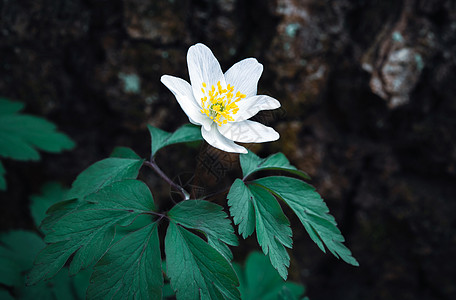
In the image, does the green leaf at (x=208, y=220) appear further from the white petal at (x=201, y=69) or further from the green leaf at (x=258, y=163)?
the white petal at (x=201, y=69)

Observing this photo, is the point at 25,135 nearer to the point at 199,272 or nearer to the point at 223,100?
the point at 223,100

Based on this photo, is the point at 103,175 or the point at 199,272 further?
the point at 103,175

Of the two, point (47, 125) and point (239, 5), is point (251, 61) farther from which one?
point (47, 125)

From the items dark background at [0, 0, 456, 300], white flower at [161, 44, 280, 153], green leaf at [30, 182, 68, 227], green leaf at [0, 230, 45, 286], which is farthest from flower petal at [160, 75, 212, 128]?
green leaf at [0, 230, 45, 286]

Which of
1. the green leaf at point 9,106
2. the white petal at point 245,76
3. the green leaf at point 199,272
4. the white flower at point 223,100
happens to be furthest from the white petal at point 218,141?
the green leaf at point 9,106

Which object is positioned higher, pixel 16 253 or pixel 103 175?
pixel 103 175

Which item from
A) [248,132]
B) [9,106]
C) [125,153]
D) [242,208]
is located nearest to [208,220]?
[242,208]

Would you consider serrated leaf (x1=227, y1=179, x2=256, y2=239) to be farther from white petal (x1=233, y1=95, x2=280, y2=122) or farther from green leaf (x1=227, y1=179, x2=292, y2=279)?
white petal (x1=233, y1=95, x2=280, y2=122)
